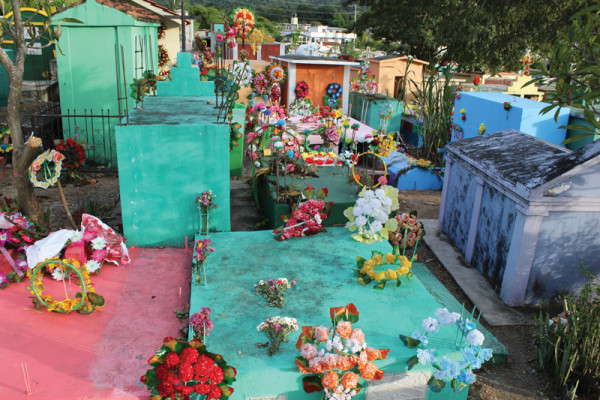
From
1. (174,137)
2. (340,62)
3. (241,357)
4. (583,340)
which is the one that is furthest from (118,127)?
(340,62)

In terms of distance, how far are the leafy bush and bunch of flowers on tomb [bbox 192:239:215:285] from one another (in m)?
4.16

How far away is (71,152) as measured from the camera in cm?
1156

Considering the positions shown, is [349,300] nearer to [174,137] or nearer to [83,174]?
[174,137]

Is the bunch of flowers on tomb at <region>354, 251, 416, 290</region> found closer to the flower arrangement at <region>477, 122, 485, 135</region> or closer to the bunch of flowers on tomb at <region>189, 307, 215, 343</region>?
the bunch of flowers on tomb at <region>189, 307, 215, 343</region>

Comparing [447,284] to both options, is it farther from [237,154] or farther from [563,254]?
[237,154]

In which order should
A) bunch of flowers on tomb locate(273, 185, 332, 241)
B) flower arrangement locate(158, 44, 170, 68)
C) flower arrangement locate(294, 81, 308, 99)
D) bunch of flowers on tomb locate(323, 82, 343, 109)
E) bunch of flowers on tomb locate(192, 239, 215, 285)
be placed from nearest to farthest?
bunch of flowers on tomb locate(192, 239, 215, 285) < bunch of flowers on tomb locate(273, 185, 332, 241) < flower arrangement locate(294, 81, 308, 99) < bunch of flowers on tomb locate(323, 82, 343, 109) < flower arrangement locate(158, 44, 170, 68)

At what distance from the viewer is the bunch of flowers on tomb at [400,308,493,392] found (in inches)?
180

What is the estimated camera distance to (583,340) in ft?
18.4

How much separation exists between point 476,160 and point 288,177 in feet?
11.0

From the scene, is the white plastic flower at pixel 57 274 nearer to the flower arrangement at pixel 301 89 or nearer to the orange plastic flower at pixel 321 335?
the orange plastic flower at pixel 321 335

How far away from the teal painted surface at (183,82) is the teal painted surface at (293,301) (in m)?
4.94

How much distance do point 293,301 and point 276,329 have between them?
3.08ft

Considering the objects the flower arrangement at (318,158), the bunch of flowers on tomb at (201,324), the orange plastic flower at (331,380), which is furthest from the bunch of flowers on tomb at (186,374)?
the flower arrangement at (318,158)

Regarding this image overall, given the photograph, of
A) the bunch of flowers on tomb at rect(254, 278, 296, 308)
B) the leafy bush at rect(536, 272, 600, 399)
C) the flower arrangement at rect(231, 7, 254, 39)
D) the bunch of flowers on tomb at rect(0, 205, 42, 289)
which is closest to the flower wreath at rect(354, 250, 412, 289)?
the bunch of flowers on tomb at rect(254, 278, 296, 308)
